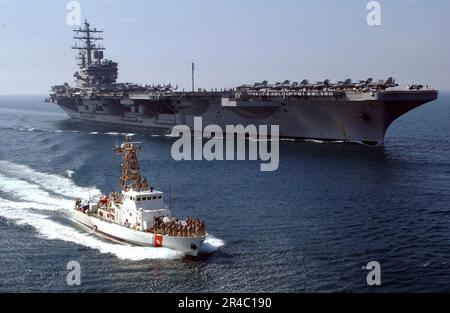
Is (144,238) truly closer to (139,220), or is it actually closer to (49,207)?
(139,220)

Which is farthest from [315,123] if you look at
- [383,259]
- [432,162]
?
[383,259]

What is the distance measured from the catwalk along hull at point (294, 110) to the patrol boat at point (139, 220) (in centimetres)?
2655

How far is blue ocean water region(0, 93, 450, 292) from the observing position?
20094mm

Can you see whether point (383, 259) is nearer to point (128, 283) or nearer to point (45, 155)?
point (128, 283)

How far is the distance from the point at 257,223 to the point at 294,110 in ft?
94.9

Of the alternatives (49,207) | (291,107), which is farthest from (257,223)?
(291,107)

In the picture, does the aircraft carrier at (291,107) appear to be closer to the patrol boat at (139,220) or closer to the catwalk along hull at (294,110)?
the catwalk along hull at (294,110)

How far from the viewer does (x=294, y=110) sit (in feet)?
178

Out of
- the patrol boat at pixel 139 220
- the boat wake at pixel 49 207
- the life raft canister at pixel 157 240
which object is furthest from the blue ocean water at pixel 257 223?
the patrol boat at pixel 139 220

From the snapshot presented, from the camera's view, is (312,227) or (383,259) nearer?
(383,259)

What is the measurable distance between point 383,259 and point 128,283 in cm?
968

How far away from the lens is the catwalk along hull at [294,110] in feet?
157

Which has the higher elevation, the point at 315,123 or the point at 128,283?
the point at 315,123
